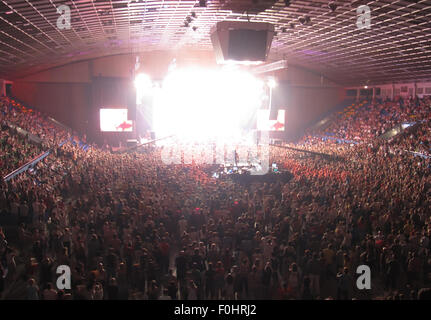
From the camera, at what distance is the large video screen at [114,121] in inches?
1387

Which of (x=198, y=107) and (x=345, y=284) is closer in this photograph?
(x=345, y=284)

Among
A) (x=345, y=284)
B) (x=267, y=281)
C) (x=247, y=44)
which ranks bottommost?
(x=267, y=281)

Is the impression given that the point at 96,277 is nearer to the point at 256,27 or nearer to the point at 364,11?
the point at 256,27

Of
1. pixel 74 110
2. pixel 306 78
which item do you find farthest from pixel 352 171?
pixel 74 110

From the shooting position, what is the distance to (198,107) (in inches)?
1423

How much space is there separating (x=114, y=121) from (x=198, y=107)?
26.9ft

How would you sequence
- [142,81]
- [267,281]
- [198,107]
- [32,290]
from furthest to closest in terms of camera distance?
[198,107] → [142,81] → [267,281] → [32,290]

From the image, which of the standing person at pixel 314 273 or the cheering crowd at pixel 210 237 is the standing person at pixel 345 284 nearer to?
the cheering crowd at pixel 210 237

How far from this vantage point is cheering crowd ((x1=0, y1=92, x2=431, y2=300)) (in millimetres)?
7828

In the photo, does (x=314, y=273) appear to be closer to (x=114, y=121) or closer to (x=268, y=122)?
(x=114, y=121)

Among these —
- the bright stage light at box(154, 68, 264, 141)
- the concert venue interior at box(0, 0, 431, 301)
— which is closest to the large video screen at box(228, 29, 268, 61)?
the concert venue interior at box(0, 0, 431, 301)

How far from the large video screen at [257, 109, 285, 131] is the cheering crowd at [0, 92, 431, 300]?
2209cm

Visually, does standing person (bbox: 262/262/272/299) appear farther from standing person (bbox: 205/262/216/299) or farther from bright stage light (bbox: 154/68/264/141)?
bright stage light (bbox: 154/68/264/141)

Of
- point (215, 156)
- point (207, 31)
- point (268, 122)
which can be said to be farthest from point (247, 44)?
point (268, 122)
